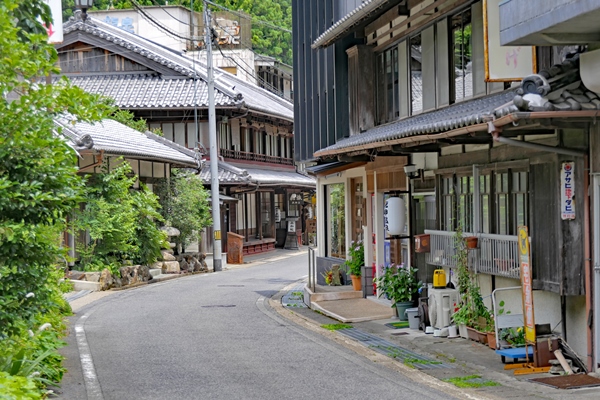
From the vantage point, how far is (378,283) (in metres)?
20.1

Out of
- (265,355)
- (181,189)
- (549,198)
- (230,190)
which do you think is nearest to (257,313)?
(265,355)

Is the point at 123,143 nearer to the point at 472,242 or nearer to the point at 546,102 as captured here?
the point at 472,242

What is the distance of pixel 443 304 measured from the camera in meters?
16.1

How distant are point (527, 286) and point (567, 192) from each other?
4.57 ft

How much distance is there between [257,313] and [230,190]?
2422cm

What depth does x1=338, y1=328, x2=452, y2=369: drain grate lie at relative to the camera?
44.2 ft

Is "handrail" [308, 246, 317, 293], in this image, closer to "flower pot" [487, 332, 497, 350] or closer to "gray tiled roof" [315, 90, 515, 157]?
"gray tiled roof" [315, 90, 515, 157]

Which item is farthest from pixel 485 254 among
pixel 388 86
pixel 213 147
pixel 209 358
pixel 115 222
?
pixel 213 147

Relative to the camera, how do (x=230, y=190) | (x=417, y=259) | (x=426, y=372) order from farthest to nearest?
(x=230, y=190) < (x=417, y=259) < (x=426, y=372)

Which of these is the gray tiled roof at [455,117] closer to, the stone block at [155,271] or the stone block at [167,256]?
the stone block at [155,271]

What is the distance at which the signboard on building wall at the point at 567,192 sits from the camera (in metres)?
12.1

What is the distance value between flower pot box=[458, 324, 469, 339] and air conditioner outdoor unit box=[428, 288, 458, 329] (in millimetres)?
436

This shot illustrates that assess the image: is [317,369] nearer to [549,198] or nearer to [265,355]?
[265,355]

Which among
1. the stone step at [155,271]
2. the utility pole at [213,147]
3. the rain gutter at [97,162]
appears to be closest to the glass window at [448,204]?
the rain gutter at [97,162]
